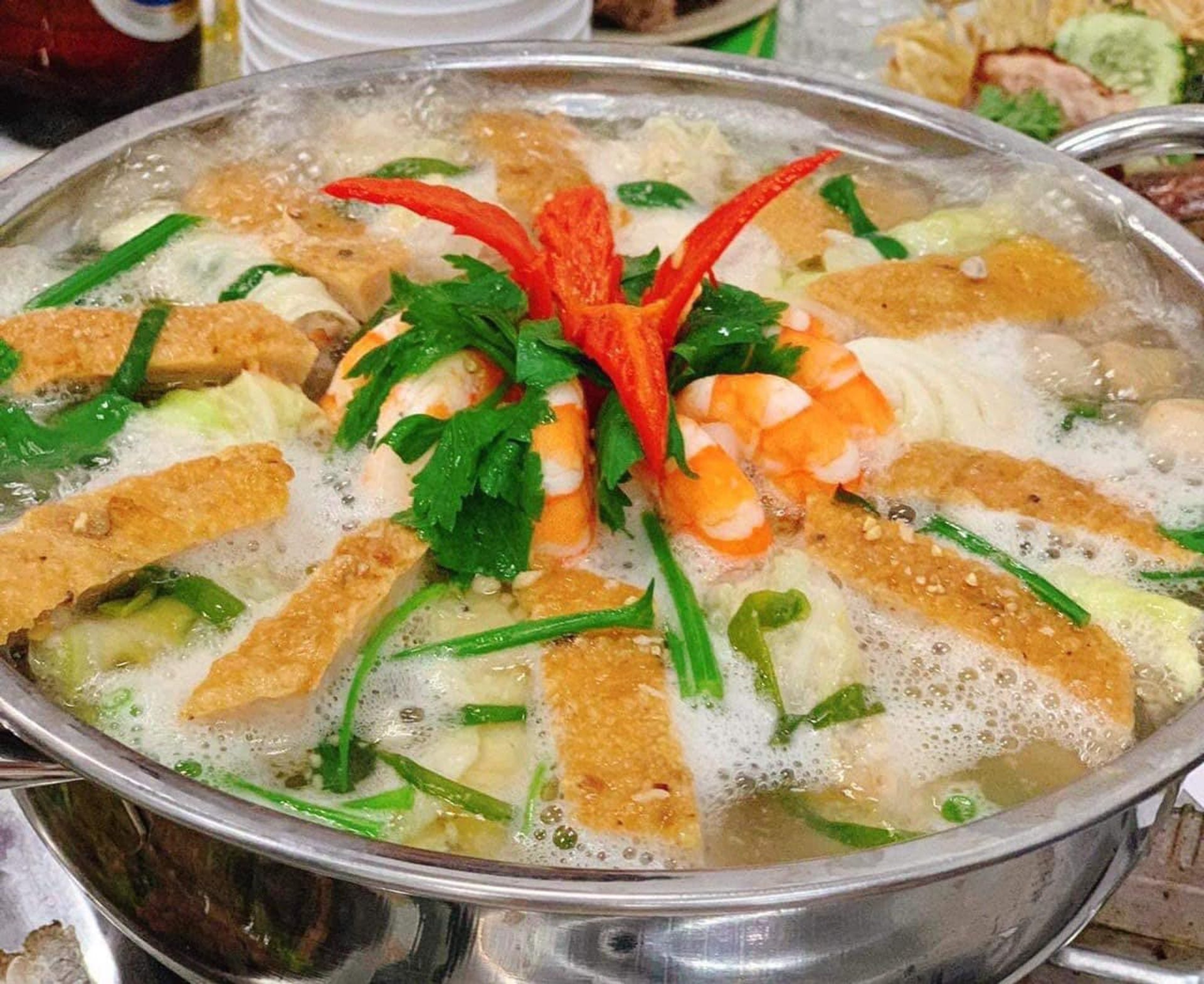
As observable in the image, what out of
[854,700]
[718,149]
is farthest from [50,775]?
[718,149]

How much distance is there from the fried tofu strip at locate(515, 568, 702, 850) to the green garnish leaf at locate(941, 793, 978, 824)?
32 cm

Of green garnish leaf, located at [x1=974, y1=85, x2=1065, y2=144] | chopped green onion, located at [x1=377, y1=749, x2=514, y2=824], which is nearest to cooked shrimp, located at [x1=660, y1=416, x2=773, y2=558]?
chopped green onion, located at [x1=377, y1=749, x2=514, y2=824]

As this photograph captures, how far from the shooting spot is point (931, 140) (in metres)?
2.58

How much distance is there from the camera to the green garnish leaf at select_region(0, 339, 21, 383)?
74.6 inches

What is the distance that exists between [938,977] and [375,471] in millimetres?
995

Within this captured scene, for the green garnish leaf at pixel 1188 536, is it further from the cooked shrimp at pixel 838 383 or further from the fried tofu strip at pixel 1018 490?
the cooked shrimp at pixel 838 383

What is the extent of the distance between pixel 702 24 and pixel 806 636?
265 centimetres

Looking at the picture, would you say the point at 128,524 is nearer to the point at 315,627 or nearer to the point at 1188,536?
the point at 315,627

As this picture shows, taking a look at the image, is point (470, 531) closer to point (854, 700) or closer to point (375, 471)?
point (375, 471)

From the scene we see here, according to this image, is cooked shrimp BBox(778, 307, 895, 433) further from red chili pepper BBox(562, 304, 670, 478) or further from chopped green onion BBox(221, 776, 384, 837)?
chopped green onion BBox(221, 776, 384, 837)

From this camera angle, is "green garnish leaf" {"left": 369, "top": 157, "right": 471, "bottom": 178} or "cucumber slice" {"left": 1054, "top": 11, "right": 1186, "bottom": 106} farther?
"cucumber slice" {"left": 1054, "top": 11, "right": 1186, "bottom": 106}

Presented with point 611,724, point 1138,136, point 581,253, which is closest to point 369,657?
point 611,724

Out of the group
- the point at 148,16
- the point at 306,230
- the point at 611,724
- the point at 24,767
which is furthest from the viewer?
the point at 148,16

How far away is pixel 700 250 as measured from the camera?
1841mm
